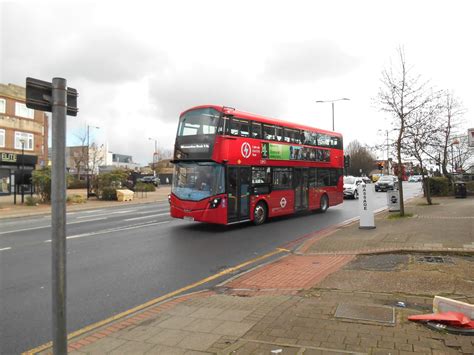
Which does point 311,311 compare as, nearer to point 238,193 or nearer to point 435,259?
point 435,259

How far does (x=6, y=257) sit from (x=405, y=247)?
912 centimetres

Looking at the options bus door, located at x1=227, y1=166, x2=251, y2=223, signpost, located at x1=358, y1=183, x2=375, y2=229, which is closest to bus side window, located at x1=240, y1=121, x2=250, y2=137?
bus door, located at x1=227, y1=166, x2=251, y2=223

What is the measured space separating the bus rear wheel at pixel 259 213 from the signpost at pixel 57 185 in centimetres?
1143

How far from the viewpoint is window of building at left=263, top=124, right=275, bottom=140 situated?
14.8m

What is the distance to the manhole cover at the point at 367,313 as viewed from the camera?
4.45 metres

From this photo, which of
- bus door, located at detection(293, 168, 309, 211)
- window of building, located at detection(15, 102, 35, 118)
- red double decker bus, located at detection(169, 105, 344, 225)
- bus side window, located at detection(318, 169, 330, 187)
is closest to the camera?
red double decker bus, located at detection(169, 105, 344, 225)

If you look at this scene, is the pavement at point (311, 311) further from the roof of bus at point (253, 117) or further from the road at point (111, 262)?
the roof of bus at point (253, 117)

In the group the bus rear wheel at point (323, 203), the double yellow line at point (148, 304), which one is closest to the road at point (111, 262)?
the double yellow line at point (148, 304)

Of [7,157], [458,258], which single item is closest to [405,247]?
[458,258]

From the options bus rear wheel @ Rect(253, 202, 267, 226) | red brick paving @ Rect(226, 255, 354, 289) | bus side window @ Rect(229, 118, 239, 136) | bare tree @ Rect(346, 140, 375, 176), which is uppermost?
bare tree @ Rect(346, 140, 375, 176)

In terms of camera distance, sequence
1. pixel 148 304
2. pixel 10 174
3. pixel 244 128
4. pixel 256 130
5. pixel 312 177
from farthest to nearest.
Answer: pixel 10 174
pixel 312 177
pixel 256 130
pixel 244 128
pixel 148 304

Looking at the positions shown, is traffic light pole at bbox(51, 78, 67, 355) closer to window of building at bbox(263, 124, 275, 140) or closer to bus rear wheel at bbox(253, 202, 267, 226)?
bus rear wheel at bbox(253, 202, 267, 226)

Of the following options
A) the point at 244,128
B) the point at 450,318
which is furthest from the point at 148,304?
the point at 244,128

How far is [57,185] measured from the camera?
3018 mm
